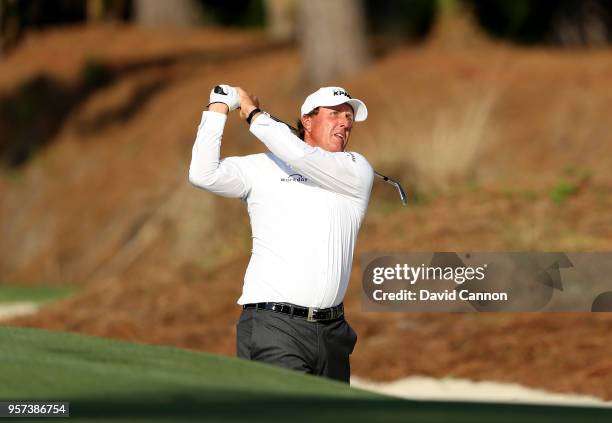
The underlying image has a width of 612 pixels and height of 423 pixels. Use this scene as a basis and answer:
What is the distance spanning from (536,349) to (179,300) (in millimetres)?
4981

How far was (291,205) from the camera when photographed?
7.91 metres

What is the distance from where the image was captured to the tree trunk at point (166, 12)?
33.6 metres

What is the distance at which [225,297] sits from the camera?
1631 cm

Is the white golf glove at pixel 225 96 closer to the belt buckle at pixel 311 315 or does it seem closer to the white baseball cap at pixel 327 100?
the white baseball cap at pixel 327 100

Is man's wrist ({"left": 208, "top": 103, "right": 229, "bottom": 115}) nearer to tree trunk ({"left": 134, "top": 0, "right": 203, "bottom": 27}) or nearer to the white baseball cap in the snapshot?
the white baseball cap

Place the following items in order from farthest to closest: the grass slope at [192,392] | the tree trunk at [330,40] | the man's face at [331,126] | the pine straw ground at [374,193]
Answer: the tree trunk at [330,40]
the pine straw ground at [374,193]
the man's face at [331,126]
the grass slope at [192,392]

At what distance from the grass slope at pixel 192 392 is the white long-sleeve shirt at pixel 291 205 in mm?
527

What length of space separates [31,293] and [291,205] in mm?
13939

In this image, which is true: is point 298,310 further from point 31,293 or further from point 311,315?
point 31,293

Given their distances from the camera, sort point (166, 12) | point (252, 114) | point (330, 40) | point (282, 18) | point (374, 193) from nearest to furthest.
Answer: point (252, 114) < point (374, 193) < point (330, 40) < point (282, 18) < point (166, 12)

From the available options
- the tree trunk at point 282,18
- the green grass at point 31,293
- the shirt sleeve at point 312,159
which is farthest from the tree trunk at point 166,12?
the shirt sleeve at point 312,159

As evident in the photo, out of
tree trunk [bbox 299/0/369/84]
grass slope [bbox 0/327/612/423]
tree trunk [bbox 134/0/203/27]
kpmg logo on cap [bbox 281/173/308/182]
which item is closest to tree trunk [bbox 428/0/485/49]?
tree trunk [bbox 299/0/369/84]

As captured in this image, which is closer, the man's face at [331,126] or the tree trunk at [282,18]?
the man's face at [331,126]

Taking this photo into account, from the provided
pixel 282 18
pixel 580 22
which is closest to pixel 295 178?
pixel 580 22
